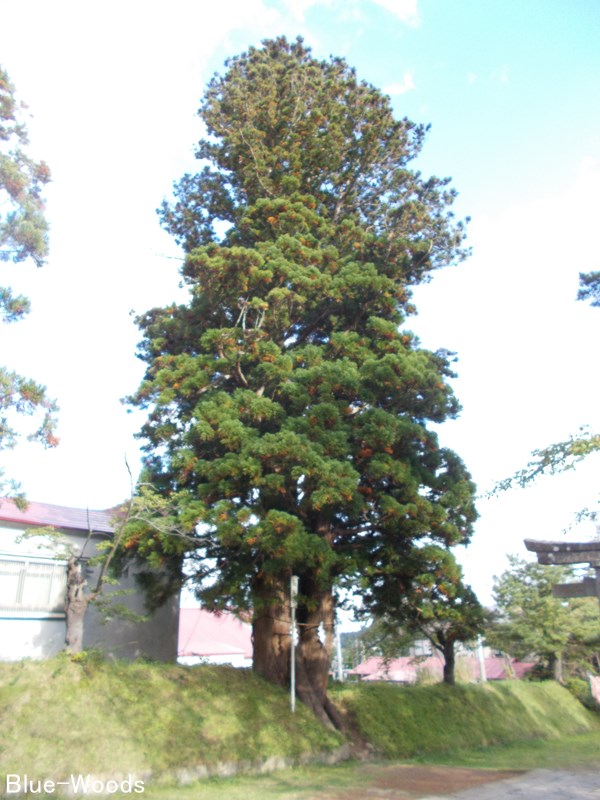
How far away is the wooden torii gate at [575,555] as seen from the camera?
8.51 metres

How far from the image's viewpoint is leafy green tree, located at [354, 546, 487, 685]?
35.0 feet

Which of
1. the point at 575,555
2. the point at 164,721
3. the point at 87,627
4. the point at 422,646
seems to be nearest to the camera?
the point at 575,555

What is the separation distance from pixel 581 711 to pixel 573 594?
54.5ft

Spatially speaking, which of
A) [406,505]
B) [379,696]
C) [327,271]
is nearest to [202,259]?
[327,271]

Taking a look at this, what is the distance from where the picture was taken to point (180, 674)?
10.2m

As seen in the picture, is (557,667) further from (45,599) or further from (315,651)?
(45,599)

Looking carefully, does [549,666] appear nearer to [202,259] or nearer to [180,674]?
[180,674]

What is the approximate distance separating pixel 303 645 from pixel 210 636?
76.1ft

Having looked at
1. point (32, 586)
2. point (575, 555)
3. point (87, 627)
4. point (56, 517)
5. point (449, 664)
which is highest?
point (56, 517)

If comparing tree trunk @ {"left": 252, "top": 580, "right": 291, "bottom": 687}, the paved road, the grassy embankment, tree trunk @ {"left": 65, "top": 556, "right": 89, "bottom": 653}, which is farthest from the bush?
tree trunk @ {"left": 65, "top": 556, "right": 89, "bottom": 653}

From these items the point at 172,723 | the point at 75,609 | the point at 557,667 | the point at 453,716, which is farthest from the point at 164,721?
the point at 557,667

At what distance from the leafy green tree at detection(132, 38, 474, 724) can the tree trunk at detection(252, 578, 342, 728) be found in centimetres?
4

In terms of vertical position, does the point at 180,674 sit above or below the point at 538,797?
above

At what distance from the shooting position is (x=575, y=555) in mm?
8719
